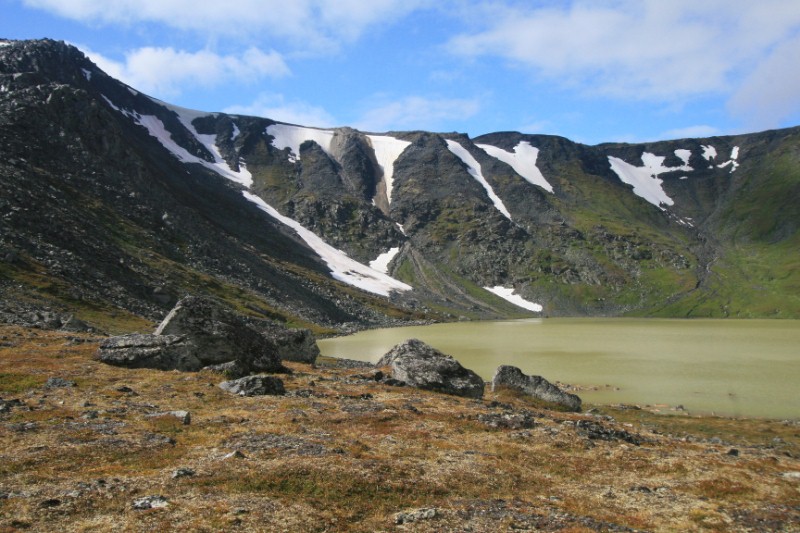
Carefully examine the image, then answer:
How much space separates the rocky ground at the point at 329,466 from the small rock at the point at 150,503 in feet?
0.17

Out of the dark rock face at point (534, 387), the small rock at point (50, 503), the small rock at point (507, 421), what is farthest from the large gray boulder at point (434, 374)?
the small rock at point (50, 503)

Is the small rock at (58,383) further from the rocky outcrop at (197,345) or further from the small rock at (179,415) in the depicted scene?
the small rock at (179,415)

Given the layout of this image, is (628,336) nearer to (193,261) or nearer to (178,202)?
(193,261)

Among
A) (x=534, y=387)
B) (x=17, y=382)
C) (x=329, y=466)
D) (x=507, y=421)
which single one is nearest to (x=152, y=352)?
(x=17, y=382)

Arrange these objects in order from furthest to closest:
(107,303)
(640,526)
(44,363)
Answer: (107,303), (44,363), (640,526)

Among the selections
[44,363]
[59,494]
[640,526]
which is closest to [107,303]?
[44,363]

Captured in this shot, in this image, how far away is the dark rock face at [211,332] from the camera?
112ft

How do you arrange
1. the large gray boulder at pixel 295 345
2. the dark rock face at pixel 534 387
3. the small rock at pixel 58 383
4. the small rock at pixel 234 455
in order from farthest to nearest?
1. the large gray boulder at pixel 295 345
2. the dark rock face at pixel 534 387
3. the small rock at pixel 58 383
4. the small rock at pixel 234 455

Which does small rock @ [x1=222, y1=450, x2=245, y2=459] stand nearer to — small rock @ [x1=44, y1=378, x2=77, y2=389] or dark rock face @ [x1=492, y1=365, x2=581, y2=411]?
small rock @ [x1=44, y1=378, x2=77, y2=389]

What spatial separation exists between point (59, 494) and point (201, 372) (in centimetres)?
1946

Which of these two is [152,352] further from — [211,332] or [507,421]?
[507,421]

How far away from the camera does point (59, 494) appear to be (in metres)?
12.9

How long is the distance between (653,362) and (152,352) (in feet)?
212

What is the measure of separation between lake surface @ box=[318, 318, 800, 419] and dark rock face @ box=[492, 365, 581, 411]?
844cm
